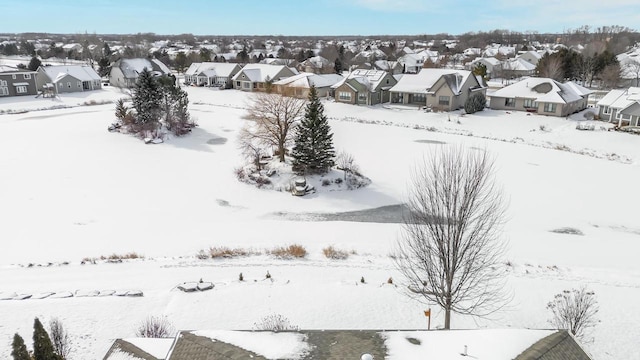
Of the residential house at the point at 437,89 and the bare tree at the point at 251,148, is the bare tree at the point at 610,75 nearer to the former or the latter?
the residential house at the point at 437,89

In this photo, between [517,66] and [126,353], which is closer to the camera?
[126,353]

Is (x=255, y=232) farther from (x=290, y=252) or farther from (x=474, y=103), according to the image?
(x=474, y=103)

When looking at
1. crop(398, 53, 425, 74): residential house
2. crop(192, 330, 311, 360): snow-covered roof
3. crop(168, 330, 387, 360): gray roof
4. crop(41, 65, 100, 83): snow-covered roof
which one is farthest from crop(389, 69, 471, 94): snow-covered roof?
crop(192, 330, 311, 360): snow-covered roof

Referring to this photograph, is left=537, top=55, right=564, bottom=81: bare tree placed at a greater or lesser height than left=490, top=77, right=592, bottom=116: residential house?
greater

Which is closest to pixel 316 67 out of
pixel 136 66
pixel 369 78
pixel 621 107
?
pixel 369 78

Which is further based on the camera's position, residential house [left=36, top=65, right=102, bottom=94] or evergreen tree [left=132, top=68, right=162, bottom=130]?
residential house [left=36, top=65, right=102, bottom=94]

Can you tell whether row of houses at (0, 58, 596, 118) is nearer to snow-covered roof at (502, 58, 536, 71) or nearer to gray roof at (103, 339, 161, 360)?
snow-covered roof at (502, 58, 536, 71)

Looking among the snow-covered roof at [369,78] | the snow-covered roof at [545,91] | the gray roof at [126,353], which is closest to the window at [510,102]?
the snow-covered roof at [545,91]

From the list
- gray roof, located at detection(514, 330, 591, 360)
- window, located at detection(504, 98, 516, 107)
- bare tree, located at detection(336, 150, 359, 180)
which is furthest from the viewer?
window, located at detection(504, 98, 516, 107)
